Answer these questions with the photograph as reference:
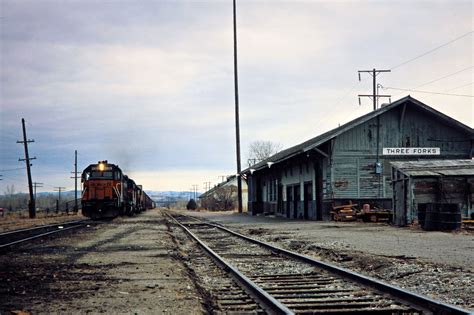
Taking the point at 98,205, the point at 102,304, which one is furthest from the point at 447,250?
the point at 98,205

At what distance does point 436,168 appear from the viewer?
896 inches

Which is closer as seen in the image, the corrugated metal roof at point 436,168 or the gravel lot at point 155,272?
the gravel lot at point 155,272

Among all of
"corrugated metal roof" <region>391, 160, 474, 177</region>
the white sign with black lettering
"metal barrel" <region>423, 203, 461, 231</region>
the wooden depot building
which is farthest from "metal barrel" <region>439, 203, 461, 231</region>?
the white sign with black lettering

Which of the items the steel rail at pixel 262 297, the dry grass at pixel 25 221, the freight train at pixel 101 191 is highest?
the freight train at pixel 101 191

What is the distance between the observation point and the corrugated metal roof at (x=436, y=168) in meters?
22.1

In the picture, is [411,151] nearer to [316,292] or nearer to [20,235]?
[20,235]

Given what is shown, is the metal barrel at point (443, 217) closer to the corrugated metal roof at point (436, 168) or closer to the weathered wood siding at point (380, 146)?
the corrugated metal roof at point (436, 168)

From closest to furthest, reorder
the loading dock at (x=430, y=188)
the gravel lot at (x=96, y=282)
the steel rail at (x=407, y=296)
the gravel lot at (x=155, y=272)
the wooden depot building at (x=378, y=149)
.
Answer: the steel rail at (x=407, y=296)
the gravel lot at (x=96, y=282)
the gravel lot at (x=155, y=272)
the loading dock at (x=430, y=188)
the wooden depot building at (x=378, y=149)

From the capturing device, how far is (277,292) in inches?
294

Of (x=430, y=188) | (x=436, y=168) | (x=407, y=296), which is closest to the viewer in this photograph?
(x=407, y=296)

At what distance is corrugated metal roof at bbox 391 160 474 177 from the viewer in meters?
22.1

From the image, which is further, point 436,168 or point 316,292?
point 436,168

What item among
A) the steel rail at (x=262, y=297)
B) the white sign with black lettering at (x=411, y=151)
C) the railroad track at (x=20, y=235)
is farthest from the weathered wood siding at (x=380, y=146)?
the steel rail at (x=262, y=297)

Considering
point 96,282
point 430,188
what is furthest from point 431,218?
point 96,282
